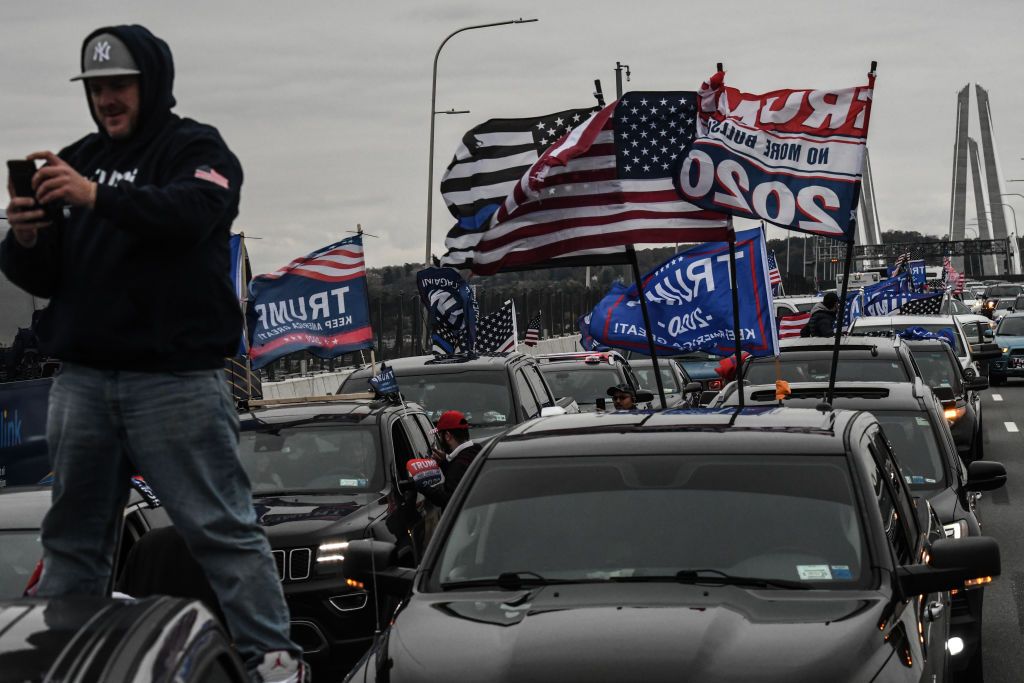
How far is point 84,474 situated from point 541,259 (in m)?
8.50

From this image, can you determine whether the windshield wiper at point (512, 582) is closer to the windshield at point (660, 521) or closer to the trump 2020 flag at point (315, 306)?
the windshield at point (660, 521)

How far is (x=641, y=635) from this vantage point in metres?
4.52

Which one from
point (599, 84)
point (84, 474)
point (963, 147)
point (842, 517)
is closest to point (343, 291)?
point (599, 84)

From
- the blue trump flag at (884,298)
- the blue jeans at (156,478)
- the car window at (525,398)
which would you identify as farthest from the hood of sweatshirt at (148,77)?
the blue trump flag at (884,298)

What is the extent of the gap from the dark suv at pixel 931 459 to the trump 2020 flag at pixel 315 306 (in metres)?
5.62

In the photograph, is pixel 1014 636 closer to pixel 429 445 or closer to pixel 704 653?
pixel 429 445

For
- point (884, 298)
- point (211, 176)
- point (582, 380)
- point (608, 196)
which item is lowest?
point (884, 298)

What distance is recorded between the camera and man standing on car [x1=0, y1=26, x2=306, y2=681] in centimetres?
360

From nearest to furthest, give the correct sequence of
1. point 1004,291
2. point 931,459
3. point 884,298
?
point 931,459 → point 884,298 → point 1004,291

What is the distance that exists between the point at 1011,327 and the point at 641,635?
3630 cm

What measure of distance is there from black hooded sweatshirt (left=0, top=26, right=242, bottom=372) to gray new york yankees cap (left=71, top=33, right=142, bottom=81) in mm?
18

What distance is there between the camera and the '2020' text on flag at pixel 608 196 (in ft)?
38.4

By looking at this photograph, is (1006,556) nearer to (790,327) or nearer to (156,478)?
(790,327)

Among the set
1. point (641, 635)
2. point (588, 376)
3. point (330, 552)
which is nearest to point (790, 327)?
point (588, 376)
